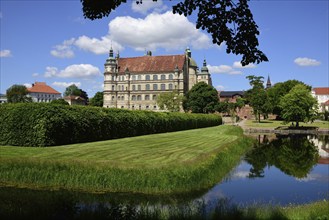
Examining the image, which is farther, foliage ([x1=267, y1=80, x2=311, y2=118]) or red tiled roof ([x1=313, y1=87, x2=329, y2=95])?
red tiled roof ([x1=313, y1=87, x2=329, y2=95])

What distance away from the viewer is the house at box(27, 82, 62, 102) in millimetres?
141750

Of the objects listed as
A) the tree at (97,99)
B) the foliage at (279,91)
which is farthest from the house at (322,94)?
the tree at (97,99)

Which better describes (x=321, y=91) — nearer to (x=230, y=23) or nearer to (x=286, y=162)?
(x=286, y=162)

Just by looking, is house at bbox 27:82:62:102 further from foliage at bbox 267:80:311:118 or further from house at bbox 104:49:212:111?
foliage at bbox 267:80:311:118

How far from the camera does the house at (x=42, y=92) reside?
465 ft

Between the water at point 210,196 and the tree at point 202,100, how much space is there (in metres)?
62.4

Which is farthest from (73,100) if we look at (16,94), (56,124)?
(56,124)

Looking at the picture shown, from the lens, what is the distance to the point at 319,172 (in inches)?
865

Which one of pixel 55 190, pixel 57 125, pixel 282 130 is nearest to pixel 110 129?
pixel 57 125

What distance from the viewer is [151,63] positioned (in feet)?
366

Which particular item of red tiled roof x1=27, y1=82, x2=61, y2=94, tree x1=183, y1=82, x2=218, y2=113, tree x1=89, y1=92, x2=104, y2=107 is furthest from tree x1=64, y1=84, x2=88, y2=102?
tree x1=183, y1=82, x2=218, y2=113

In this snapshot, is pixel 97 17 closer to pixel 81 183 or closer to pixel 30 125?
pixel 81 183

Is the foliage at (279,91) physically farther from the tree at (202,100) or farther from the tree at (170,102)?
the tree at (170,102)

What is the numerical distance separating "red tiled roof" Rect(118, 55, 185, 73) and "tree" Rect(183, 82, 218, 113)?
1961 cm
